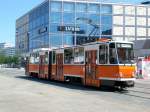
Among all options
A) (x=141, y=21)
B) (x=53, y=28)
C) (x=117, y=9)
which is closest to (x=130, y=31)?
(x=141, y=21)

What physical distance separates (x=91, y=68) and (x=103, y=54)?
1.74 metres

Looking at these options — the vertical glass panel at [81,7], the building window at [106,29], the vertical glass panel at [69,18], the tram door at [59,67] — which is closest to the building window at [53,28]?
the vertical glass panel at [69,18]

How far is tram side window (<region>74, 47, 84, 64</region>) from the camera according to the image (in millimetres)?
27755

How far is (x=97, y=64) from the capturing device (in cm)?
2539

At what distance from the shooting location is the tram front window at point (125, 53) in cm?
2424

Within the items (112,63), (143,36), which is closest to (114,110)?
(112,63)

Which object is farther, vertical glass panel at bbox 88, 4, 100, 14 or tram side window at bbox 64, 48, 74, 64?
vertical glass panel at bbox 88, 4, 100, 14

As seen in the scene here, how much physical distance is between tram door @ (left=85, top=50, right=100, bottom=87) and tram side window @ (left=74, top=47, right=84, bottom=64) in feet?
2.33

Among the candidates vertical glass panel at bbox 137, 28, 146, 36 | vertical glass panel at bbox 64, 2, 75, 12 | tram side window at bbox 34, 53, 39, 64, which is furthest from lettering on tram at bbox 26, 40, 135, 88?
vertical glass panel at bbox 137, 28, 146, 36

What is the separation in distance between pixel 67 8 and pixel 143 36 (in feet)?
63.2

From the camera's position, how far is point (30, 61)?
4225 centimetres

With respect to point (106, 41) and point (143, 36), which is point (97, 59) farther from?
point (143, 36)

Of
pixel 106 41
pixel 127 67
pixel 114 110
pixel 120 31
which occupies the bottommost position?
pixel 114 110

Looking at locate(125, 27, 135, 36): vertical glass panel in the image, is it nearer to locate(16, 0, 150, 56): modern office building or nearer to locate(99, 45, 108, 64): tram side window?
locate(16, 0, 150, 56): modern office building
